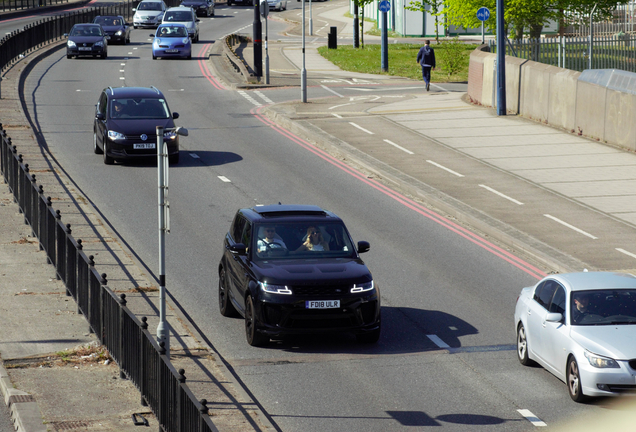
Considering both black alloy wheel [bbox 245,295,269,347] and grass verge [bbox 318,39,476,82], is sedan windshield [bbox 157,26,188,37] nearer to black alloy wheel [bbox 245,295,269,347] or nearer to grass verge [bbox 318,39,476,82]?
grass verge [bbox 318,39,476,82]

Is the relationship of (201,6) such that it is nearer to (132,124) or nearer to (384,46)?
A: (384,46)

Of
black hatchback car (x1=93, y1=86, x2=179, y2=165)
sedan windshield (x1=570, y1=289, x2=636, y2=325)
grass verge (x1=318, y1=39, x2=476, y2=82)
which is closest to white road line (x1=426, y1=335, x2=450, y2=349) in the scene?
sedan windshield (x1=570, y1=289, x2=636, y2=325)

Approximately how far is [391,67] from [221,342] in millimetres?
39386

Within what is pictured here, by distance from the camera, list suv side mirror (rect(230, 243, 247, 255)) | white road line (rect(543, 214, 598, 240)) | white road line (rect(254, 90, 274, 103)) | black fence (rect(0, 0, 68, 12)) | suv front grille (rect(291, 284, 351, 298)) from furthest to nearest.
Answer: black fence (rect(0, 0, 68, 12)), white road line (rect(254, 90, 274, 103)), white road line (rect(543, 214, 598, 240)), suv side mirror (rect(230, 243, 247, 255)), suv front grille (rect(291, 284, 351, 298))

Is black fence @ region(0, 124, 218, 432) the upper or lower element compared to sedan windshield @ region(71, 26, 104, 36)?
lower

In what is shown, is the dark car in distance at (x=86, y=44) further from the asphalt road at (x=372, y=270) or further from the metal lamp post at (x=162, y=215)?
the metal lamp post at (x=162, y=215)

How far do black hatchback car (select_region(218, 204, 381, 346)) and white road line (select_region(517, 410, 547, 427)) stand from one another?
9.08 feet

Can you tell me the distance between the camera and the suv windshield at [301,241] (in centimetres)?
1366

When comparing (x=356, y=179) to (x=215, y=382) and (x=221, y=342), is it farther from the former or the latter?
(x=215, y=382)

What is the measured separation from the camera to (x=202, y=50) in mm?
57281

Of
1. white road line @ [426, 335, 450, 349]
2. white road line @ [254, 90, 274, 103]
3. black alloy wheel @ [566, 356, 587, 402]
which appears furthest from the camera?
white road line @ [254, 90, 274, 103]

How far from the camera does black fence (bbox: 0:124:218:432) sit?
8.47 m

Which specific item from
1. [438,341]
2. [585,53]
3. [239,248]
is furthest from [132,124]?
[585,53]

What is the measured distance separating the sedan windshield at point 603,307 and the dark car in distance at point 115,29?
51.5 metres
